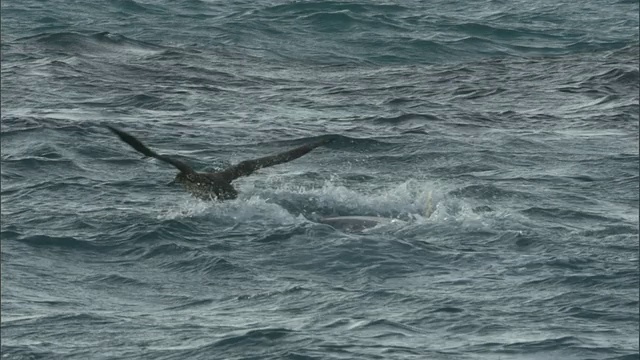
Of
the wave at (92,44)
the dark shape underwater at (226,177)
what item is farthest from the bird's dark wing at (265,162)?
the wave at (92,44)

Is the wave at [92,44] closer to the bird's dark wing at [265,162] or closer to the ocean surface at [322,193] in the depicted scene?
the ocean surface at [322,193]

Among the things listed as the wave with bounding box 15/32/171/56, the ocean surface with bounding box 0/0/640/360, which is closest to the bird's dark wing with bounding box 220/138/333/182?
the ocean surface with bounding box 0/0/640/360

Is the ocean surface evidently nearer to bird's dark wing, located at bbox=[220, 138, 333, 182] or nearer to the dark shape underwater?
the dark shape underwater

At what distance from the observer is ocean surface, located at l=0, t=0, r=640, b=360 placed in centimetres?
1750

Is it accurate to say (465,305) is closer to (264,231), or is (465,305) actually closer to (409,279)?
(409,279)

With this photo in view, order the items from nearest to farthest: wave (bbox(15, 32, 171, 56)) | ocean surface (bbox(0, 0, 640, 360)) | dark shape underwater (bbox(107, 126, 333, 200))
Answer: ocean surface (bbox(0, 0, 640, 360)) < dark shape underwater (bbox(107, 126, 333, 200)) < wave (bbox(15, 32, 171, 56))

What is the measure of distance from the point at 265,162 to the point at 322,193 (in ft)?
3.34

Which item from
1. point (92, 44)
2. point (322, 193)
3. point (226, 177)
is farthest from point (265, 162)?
point (92, 44)

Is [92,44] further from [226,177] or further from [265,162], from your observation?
[265,162]

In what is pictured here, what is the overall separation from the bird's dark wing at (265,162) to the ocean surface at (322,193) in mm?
403

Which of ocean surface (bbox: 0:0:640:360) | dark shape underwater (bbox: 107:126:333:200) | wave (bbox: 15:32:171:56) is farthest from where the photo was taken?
wave (bbox: 15:32:171:56)

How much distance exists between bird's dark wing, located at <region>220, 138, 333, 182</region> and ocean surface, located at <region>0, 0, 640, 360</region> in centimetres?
40

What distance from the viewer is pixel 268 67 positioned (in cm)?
3397

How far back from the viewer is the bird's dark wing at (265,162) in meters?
22.8
